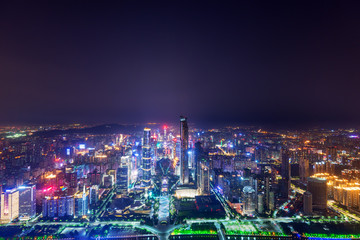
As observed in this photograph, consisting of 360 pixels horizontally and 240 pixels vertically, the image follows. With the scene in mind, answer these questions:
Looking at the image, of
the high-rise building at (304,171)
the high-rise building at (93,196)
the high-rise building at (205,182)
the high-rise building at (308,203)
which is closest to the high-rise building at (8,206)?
the high-rise building at (93,196)

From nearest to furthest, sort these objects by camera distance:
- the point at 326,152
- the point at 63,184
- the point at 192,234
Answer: the point at 192,234, the point at 63,184, the point at 326,152

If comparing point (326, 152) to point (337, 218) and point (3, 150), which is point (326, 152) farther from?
point (3, 150)

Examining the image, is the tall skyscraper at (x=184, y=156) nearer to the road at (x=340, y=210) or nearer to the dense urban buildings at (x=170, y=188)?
the dense urban buildings at (x=170, y=188)

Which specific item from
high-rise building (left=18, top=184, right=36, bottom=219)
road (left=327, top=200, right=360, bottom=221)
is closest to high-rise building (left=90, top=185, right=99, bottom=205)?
high-rise building (left=18, top=184, right=36, bottom=219)

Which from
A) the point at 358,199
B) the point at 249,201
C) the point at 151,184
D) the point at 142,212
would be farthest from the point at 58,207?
the point at 358,199

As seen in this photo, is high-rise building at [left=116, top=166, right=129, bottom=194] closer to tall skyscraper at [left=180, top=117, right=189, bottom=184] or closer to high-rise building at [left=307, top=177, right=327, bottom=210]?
tall skyscraper at [left=180, top=117, right=189, bottom=184]

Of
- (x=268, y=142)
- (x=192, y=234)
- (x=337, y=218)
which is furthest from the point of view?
(x=268, y=142)
